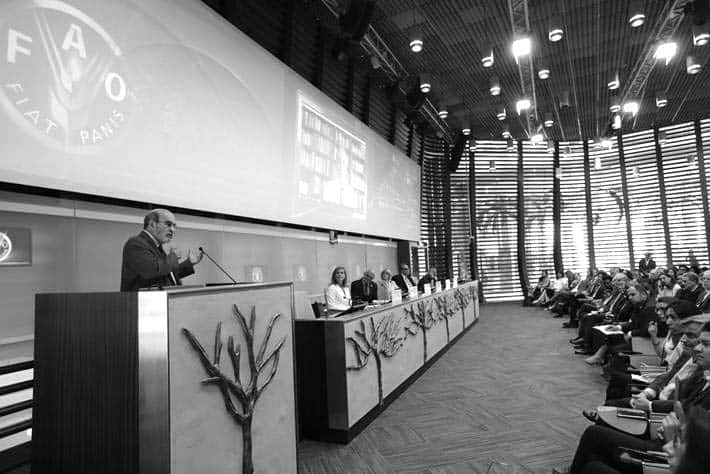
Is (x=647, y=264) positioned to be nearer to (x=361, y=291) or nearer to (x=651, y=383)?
(x=361, y=291)

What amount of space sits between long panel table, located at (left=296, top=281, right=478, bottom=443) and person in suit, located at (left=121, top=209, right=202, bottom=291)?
1.26 m

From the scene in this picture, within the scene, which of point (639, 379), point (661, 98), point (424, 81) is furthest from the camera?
point (661, 98)

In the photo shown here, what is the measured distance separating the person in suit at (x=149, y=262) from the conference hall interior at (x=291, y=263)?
0.01 meters

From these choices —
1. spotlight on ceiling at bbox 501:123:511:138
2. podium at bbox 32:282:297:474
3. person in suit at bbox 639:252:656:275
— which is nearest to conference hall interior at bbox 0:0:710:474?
podium at bbox 32:282:297:474

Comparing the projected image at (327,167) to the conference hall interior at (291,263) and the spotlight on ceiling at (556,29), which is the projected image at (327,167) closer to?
the conference hall interior at (291,263)

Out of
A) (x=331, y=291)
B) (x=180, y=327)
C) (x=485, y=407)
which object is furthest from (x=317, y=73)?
(x=180, y=327)

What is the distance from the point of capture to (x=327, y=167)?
6363 mm

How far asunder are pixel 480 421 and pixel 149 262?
2.91 meters

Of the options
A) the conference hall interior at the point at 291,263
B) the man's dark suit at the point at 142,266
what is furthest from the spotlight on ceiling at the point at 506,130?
the man's dark suit at the point at 142,266

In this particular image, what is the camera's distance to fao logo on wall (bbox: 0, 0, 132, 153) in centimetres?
266

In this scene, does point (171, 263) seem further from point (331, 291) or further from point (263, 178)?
point (331, 291)

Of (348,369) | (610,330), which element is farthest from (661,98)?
(348,369)

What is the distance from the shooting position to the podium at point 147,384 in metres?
1.59

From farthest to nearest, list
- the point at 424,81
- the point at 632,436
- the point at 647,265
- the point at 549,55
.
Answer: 1. the point at 647,265
2. the point at 549,55
3. the point at 424,81
4. the point at 632,436
